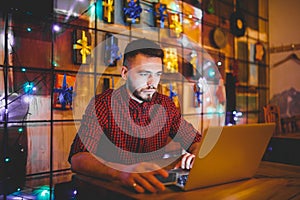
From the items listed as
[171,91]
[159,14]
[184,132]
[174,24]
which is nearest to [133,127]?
[184,132]

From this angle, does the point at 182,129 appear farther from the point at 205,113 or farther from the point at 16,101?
the point at 205,113

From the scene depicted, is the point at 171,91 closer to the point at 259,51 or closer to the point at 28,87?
the point at 28,87

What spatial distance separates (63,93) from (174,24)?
1496 mm

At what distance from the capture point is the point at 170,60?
312 cm

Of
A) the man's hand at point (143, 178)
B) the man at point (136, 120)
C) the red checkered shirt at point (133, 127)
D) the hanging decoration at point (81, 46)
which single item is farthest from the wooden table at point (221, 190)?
the hanging decoration at point (81, 46)

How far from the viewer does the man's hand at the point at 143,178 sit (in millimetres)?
938

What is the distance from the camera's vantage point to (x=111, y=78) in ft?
8.66

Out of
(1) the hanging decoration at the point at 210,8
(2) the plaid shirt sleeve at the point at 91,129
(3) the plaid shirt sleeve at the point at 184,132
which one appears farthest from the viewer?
(1) the hanging decoration at the point at 210,8

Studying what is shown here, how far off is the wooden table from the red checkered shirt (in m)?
0.54

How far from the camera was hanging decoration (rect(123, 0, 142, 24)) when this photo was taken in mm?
2690

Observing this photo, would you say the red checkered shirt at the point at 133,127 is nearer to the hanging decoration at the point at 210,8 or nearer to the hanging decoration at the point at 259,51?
the hanging decoration at the point at 210,8

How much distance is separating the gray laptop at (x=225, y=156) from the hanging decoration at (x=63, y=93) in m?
1.41

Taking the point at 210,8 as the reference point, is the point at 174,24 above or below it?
below

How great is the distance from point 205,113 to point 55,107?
1.98m
